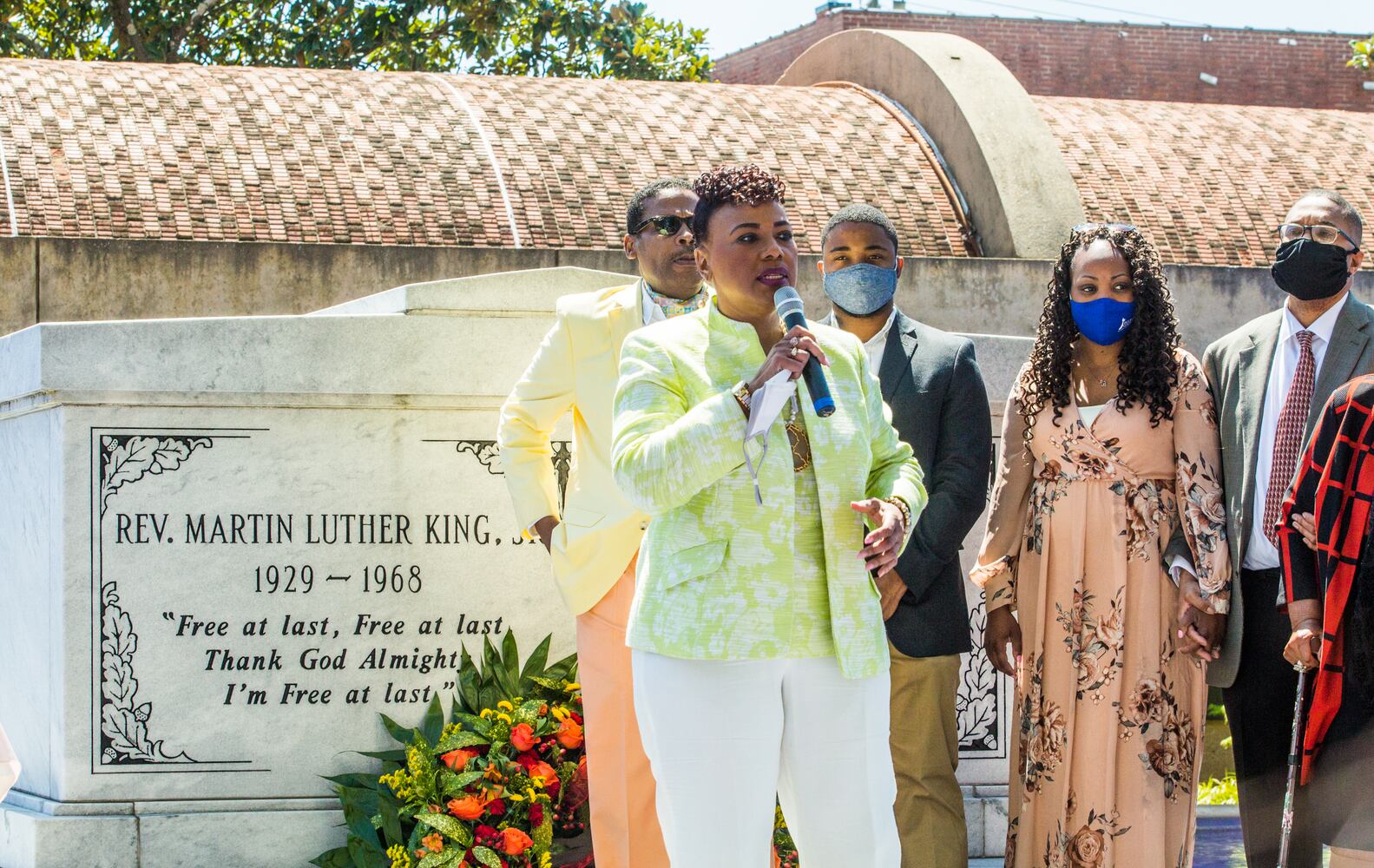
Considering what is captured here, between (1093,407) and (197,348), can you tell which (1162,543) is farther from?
(197,348)

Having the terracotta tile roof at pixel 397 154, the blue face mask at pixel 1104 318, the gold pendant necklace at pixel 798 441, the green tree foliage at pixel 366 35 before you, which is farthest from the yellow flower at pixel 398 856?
the green tree foliage at pixel 366 35

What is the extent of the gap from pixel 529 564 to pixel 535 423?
3.00 feet

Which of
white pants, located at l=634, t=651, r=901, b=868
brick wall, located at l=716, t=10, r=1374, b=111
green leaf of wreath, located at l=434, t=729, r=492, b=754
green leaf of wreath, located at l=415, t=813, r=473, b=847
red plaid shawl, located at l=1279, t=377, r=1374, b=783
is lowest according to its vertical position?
green leaf of wreath, located at l=415, t=813, r=473, b=847

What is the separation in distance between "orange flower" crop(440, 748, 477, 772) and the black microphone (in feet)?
7.62

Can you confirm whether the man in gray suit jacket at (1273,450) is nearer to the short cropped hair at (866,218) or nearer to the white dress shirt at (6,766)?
the short cropped hair at (866,218)

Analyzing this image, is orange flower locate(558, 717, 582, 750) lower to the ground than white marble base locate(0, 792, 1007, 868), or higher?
higher

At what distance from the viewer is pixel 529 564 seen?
5.58 m

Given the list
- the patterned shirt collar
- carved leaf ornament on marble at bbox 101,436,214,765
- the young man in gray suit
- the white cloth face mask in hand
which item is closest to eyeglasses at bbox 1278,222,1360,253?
the young man in gray suit

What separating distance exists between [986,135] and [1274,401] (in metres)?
6.42

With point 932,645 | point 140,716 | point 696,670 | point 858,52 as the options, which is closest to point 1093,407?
point 932,645

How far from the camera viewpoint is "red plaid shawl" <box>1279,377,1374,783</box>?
415 centimetres

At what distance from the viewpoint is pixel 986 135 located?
10719 millimetres

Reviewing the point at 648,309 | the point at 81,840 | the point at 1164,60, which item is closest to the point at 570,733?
the point at 648,309

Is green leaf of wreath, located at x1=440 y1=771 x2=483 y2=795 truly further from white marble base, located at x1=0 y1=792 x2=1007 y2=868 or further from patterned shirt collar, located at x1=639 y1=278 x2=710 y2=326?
patterned shirt collar, located at x1=639 y1=278 x2=710 y2=326
